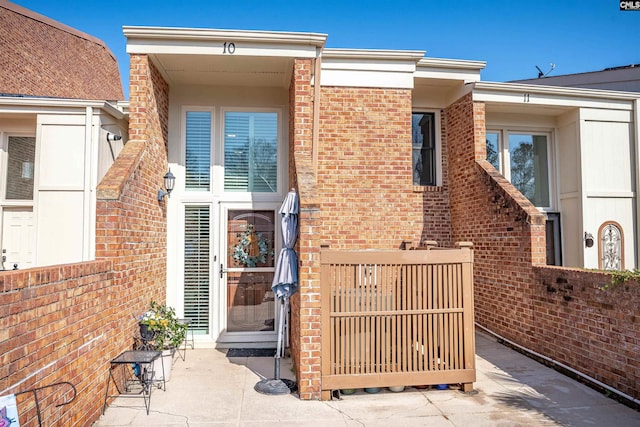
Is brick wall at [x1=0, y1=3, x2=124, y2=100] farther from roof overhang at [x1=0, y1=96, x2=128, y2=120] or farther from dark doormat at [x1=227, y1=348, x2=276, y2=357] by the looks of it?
dark doormat at [x1=227, y1=348, x2=276, y2=357]

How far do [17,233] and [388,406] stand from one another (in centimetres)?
662

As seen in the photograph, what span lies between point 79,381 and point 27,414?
2.49ft

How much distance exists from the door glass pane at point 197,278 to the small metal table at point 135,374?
1580 mm

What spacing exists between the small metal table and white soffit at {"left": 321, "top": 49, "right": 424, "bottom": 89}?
4.78 metres

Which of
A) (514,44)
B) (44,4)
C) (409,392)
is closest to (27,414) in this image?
(409,392)

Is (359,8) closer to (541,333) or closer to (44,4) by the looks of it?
(541,333)

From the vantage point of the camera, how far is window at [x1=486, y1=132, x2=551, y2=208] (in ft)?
27.5

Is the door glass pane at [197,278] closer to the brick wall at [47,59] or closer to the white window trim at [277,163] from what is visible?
the white window trim at [277,163]

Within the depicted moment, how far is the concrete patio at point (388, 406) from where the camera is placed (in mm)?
4012

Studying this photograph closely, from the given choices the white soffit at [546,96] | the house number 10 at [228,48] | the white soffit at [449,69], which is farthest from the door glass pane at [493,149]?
the house number 10 at [228,48]

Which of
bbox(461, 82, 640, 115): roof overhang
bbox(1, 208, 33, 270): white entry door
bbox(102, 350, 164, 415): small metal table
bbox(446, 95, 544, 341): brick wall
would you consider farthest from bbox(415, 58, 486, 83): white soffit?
bbox(1, 208, 33, 270): white entry door

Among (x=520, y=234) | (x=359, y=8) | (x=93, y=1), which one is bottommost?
(x=520, y=234)

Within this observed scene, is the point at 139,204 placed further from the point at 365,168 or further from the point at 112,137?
the point at 365,168

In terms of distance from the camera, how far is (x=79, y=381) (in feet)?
12.0
